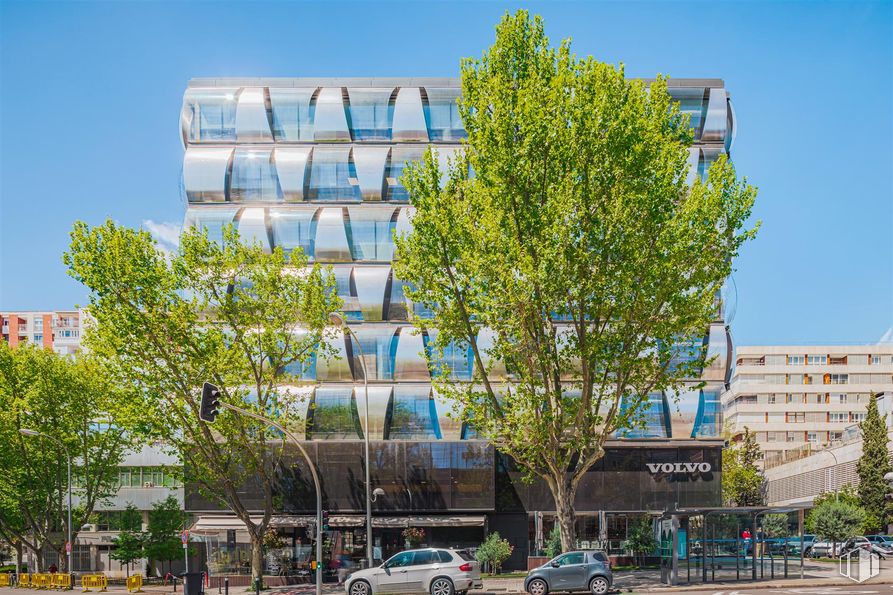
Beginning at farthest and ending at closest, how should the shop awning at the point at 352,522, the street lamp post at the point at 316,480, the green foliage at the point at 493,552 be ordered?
1. the shop awning at the point at 352,522
2. the green foliage at the point at 493,552
3. the street lamp post at the point at 316,480

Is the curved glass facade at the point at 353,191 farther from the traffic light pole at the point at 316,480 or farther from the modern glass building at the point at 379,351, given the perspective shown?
the traffic light pole at the point at 316,480

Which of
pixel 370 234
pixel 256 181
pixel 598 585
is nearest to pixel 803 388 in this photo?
pixel 370 234

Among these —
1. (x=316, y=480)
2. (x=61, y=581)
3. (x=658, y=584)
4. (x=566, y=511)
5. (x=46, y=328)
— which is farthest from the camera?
(x=46, y=328)

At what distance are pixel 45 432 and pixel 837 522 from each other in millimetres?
42941

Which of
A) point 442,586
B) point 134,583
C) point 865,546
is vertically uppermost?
point 442,586

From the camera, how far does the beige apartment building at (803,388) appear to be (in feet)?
330

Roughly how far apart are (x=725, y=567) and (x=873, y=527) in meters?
33.7

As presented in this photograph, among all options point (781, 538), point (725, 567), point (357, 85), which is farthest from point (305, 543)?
point (781, 538)

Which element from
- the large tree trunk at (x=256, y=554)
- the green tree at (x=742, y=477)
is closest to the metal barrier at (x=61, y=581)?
the large tree trunk at (x=256, y=554)

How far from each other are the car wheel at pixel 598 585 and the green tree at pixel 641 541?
1190cm

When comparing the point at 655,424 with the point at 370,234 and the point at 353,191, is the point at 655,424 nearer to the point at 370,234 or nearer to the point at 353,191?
the point at 370,234

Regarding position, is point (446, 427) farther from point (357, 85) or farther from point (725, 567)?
point (357, 85)

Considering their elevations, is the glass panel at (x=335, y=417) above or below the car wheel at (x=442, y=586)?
above

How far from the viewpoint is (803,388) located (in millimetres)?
101938
